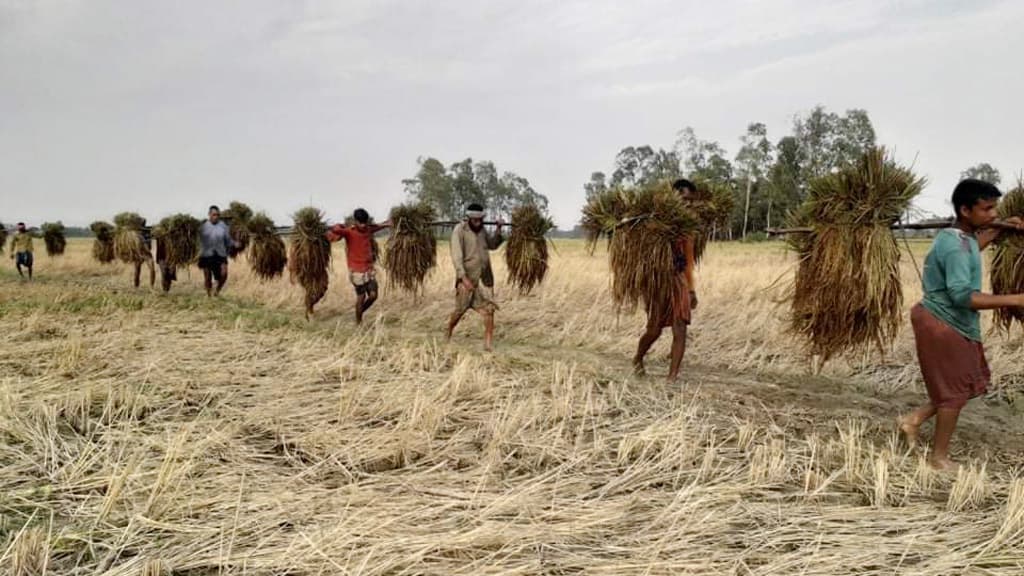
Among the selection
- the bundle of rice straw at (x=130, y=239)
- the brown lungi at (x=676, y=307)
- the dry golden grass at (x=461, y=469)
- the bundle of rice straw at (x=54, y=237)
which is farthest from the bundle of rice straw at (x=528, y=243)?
the bundle of rice straw at (x=54, y=237)

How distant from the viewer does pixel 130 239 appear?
13680 millimetres

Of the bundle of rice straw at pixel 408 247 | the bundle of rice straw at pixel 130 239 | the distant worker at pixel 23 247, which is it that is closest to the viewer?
the bundle of rice straw at pixel 408 247

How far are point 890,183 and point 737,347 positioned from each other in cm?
343

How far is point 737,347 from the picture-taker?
7008mm

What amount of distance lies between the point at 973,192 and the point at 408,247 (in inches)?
275

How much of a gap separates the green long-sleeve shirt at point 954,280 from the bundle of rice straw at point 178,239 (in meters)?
11.9

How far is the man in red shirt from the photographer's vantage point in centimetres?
838

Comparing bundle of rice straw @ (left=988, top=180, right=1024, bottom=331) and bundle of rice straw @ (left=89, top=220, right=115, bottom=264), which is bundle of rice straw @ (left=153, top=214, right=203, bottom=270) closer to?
bundle of rice straw @ (left=89, top=220, right=115, bottom=264)

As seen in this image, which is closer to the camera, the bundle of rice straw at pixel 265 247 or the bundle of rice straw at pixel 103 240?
the bundle of rice straw at pixel 265 247

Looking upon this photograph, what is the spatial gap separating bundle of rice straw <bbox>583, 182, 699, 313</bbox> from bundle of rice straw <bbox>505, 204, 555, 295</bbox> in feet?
9.72

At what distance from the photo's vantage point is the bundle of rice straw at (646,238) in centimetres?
505

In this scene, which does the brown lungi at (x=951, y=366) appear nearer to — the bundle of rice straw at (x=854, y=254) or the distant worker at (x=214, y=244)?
the bundle of rice straw at (x=854, y=254)

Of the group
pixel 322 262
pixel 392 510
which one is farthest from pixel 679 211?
pixel 322 262

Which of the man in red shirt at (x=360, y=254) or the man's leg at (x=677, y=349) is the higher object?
the man in red shirt at (x=360, y=254)
